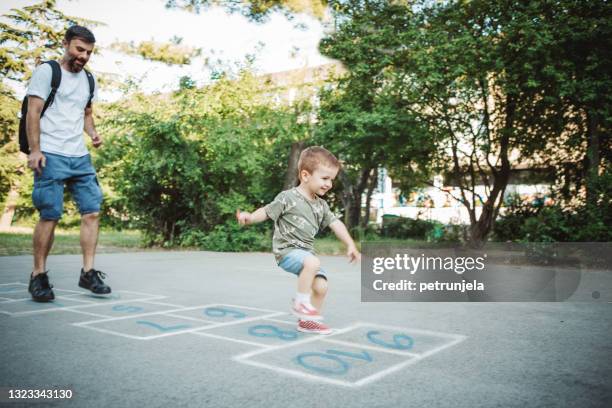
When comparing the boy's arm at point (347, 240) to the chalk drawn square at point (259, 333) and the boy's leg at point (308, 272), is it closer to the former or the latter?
the boy's leg at point (308, 272)

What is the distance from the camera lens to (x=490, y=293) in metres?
5.59

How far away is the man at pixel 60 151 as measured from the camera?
13.6 ft

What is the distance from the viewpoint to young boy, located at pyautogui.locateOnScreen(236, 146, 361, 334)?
348cm

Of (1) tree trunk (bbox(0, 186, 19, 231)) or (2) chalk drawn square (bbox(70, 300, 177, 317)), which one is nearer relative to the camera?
(2) chalk drawn square (bbox(70, 300, 177, 317))

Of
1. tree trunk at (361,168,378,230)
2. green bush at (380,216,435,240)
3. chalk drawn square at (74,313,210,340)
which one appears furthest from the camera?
tree trunk at (361,168,378,230)

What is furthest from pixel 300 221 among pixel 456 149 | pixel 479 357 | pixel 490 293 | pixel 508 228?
pixel 456 149

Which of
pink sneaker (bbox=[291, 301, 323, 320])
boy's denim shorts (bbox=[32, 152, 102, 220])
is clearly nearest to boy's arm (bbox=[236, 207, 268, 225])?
pink sneaker (bbox=[291, 301, 323, 320])

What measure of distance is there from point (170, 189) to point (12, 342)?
9.42 m

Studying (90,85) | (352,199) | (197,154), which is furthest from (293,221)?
(352,199)

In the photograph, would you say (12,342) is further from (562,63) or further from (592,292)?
(562,63)

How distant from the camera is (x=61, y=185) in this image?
4.33m

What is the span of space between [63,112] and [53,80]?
10.7 inches

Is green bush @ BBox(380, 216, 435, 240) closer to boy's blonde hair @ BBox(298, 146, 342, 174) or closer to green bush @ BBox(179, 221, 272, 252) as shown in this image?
green bush @ BBox(179, 221, 272, 252)

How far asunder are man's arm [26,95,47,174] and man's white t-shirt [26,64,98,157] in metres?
0.06
